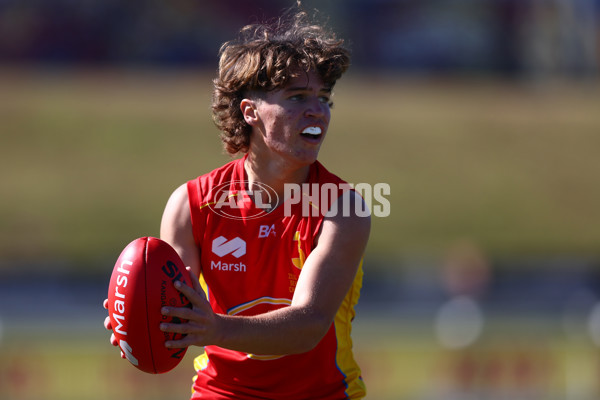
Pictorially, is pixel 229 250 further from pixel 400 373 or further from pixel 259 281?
pixel 400 373

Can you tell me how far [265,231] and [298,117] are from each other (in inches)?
21.7

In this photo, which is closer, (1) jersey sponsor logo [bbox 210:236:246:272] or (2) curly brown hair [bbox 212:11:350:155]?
(2) curly brown hair [bbox 212:11:350:155]

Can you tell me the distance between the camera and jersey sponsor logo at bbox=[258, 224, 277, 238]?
12.5 feet

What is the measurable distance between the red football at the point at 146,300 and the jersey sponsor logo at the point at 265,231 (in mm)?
505

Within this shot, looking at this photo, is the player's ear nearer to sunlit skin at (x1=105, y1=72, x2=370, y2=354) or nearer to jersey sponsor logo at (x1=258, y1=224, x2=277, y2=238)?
sunlit skin at (x1=105, y1=72, x2=370, y2=354)

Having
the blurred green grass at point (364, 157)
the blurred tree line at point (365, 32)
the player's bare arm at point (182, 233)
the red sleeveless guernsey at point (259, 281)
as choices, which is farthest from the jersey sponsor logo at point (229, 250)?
the blurred tree line at point (365, 32)

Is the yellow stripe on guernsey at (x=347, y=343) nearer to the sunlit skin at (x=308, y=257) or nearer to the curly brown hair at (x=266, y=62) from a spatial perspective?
the sunlit skin at (x=308, y=257)

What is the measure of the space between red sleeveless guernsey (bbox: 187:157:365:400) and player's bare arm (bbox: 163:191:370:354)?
16 centimetres

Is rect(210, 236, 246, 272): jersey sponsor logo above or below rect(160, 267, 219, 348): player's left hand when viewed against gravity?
above

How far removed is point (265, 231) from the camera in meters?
3.82

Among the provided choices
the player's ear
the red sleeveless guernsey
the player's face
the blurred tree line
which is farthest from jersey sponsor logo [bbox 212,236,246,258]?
the blurred tree line

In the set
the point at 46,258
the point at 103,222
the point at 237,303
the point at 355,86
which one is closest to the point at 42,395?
the point at 237,303

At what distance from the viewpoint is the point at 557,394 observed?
966 cm

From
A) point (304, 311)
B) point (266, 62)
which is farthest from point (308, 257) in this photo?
point (266, 62)
